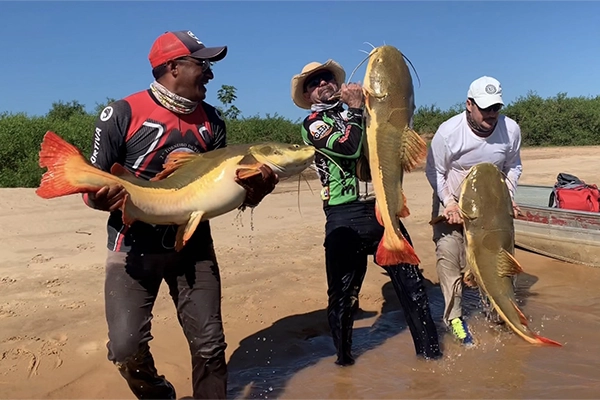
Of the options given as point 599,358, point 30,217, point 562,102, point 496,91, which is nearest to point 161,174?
point 496,91

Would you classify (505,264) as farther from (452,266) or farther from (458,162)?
(458,162)

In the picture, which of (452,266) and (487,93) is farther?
(452,266)

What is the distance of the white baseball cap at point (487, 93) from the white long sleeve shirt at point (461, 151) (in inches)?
13.3

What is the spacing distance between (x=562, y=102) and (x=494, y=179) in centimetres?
3660

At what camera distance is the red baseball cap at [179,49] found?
3520 millimetres

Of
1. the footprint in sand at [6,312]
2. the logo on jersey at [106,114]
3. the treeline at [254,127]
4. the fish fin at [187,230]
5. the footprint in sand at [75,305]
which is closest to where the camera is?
the fish fin at [187,230]

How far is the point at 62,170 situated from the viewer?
3.02 metres

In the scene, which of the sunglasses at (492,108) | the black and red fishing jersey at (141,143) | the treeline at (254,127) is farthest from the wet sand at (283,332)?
the treeline at (254,127)

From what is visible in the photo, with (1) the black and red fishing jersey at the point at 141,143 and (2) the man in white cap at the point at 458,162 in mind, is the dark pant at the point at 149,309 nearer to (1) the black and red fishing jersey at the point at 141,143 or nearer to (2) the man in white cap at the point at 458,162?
(1) the black and red fishing jersey at the point at 141,143

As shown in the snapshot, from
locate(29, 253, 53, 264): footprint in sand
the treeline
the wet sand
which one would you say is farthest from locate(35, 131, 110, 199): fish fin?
the treeline

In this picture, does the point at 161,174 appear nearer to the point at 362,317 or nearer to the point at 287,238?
the point at 362,317

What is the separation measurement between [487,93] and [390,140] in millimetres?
1361

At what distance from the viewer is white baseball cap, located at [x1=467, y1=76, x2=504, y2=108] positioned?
487 cm

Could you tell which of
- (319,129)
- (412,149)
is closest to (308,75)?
(319,129)
